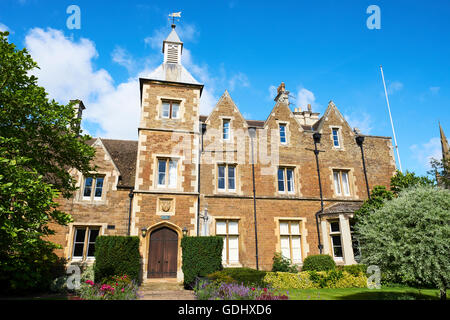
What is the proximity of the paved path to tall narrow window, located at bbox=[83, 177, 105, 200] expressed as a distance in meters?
5.38

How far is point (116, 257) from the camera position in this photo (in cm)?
1291

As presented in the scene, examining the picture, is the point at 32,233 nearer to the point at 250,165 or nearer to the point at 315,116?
the point at 250,165

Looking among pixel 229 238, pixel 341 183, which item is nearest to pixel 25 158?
pixel 229 238

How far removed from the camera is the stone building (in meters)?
15.4

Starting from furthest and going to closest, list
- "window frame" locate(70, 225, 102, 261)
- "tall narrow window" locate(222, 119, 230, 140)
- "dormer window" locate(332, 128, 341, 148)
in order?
→ "dormer window" locate(332, 128, 341, 148)
"tall narrow window" locate(222, 119, 230, 140)
"window frame" locate(70, 225, 102, 261)

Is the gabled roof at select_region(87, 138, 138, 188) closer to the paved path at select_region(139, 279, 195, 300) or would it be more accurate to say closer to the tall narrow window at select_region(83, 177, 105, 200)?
the tall narrow window at select_region(83, 177, 105, 200)

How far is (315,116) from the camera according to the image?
90.3ft

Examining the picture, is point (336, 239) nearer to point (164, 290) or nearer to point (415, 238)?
point (415, 238)

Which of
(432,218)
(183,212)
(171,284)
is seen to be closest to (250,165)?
(183,212)

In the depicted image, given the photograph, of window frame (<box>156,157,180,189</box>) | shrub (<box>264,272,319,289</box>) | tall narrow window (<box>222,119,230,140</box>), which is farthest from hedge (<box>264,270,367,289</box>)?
tall narrow window (<box>222,119,230,140</box>)

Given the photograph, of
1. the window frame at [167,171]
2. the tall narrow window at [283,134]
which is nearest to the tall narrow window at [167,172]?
the window frame at [167,171]

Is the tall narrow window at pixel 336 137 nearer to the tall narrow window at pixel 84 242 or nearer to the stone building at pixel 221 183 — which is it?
the stone building at pixel 221 183

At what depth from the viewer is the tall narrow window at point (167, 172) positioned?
1638 cm

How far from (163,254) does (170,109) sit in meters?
8.56
